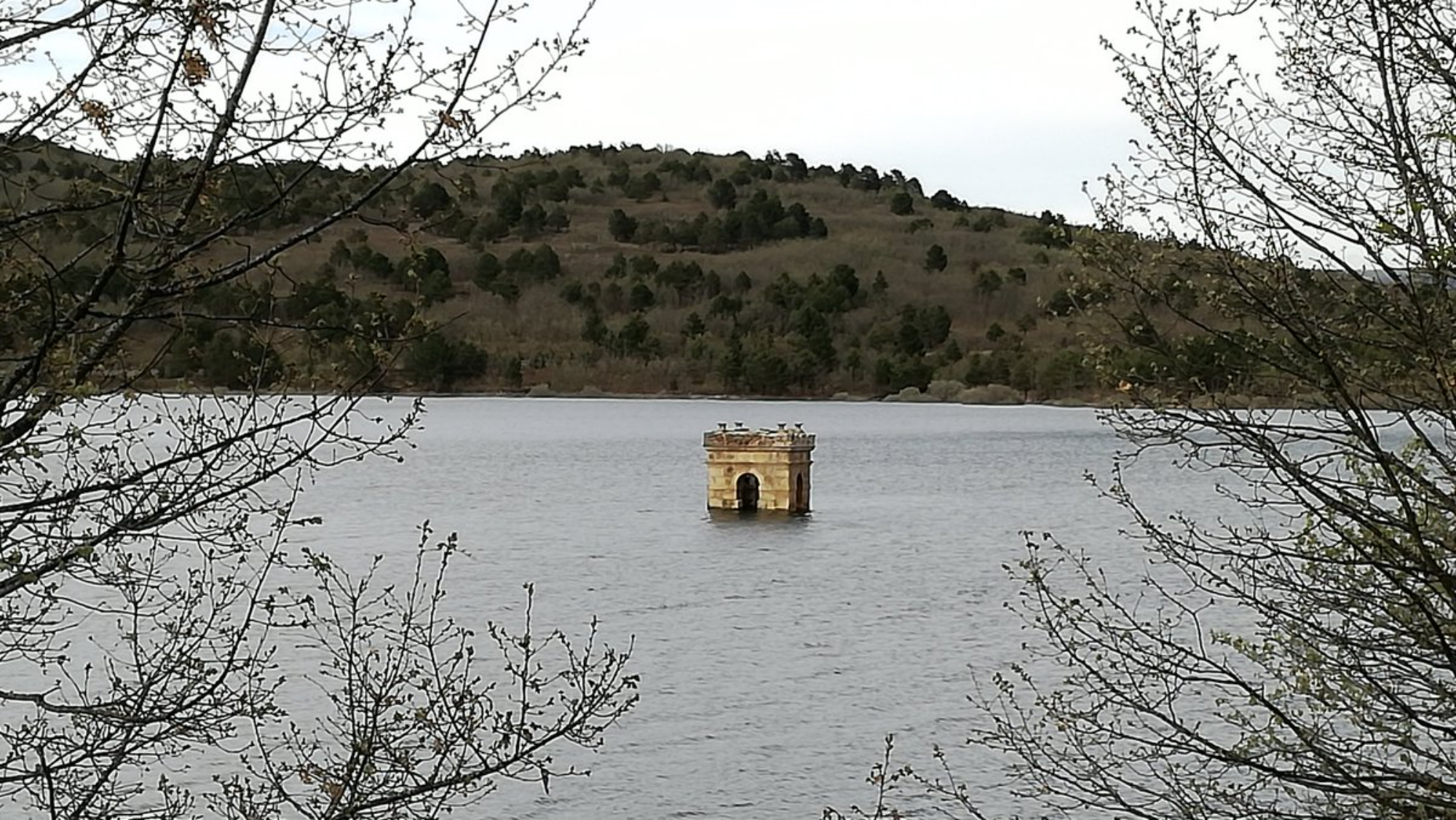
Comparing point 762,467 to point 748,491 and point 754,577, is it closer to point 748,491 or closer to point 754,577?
point 748,491

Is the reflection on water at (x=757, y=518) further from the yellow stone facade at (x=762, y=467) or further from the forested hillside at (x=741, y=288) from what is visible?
the forested hillside at (x=741, y=288)

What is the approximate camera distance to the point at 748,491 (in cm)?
6406

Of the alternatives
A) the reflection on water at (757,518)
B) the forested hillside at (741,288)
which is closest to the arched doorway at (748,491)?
the reflection on water at (757,518)

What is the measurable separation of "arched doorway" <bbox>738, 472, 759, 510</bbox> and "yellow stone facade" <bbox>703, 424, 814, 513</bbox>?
4 cm

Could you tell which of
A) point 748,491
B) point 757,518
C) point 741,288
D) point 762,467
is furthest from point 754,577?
point 741,288

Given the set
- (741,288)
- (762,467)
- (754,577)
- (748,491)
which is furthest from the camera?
(741,288)

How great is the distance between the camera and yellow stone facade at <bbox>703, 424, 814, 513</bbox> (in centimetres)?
5966

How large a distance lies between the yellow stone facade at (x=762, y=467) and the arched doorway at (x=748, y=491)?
0.04 metres

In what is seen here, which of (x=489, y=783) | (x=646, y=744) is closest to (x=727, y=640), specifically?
(x=646, y=744)

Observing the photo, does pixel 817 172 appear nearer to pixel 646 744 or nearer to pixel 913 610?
pixel 913 610

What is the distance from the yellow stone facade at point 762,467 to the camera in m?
59.7

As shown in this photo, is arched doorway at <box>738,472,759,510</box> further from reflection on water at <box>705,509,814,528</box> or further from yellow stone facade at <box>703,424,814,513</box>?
reflection on water at <box>705,509,814,528</box>

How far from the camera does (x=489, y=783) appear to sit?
25.1ft

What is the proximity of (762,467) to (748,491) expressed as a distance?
2.93 m
